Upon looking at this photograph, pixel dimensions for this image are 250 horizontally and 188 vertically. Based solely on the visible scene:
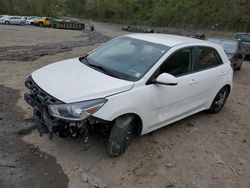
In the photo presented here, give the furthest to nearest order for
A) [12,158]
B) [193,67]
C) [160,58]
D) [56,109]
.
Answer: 1. [193,67]
2. [160,58]
3. [12,158]
4. [56,109]

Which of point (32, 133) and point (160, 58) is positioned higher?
point (160, 58)

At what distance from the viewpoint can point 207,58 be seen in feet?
16.4

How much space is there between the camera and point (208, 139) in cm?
460

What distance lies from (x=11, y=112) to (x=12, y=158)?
1622mm

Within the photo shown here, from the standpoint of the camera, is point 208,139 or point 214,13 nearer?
point 208,139

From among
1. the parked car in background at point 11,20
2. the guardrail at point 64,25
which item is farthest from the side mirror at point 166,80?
the guardrail at point 64,25

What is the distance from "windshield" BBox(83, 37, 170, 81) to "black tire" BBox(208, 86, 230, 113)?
1.97 metres

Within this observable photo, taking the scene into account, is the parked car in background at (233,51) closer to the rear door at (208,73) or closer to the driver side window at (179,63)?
the rear door at (208,73)

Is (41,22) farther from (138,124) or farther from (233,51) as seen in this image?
(138,124)

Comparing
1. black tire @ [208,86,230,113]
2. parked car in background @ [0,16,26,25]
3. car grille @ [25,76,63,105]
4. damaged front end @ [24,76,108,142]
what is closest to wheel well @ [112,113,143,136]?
damaged front end @ [24,76,108,142]

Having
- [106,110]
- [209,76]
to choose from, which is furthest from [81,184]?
[209,76]

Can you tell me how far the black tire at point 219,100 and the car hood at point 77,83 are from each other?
259cm

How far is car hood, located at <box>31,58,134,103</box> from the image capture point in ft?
10.8

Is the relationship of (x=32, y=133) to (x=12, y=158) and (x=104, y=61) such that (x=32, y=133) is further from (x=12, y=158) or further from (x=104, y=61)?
(x=104, y=61)
